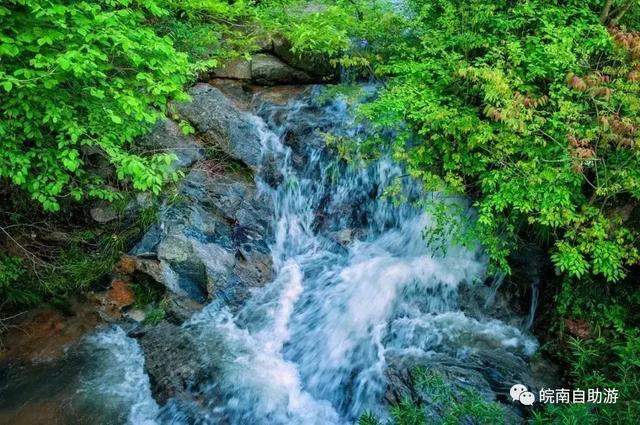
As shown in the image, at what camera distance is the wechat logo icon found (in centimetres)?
477

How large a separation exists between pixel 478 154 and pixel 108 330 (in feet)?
18.6

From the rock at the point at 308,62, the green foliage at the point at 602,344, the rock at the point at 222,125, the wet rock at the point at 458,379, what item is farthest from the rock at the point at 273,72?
the green foliage at the point at 602,344

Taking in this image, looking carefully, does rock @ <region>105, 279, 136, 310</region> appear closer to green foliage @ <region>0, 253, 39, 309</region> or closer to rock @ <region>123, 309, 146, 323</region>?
rock @ <region>123, 309, 146, 323</region>

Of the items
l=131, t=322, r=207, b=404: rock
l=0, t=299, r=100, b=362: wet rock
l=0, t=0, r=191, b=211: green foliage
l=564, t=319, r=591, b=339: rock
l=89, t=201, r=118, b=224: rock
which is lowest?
l=0, t=299, r=100, b=362: wet rock

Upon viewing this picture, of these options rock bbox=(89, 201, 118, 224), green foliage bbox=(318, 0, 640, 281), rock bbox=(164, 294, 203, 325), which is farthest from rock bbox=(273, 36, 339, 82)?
rock bbox=(164, 294, 203, 325)

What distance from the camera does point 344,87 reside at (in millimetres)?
8070

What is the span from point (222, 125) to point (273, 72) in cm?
231

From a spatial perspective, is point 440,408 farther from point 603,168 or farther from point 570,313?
point 603,168

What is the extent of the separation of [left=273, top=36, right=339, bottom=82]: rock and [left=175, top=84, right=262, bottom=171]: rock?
2.10 meters

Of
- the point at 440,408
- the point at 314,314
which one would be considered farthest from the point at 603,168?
the point at 314,314

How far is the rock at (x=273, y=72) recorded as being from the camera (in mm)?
9016

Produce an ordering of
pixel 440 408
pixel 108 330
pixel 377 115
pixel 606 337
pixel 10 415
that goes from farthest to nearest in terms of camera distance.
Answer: pixel 377 115
pixel 108 330
pixel 606 337
pixel 10 415
pixel 440 408

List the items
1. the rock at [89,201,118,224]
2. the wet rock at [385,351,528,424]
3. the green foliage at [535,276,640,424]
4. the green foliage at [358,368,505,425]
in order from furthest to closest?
the rock at [89,201,118,224]
the wet rock at [385,351,528,424]
the green foliage at [535,276,640,424]
the green foliage at [358,368,505,425]

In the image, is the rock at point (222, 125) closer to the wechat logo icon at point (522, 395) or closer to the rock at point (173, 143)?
the rock at point (173, 143)
